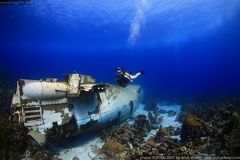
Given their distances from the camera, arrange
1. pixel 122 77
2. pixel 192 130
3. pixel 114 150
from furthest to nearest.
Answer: pixel 122 77 → pixel 114 150 → pixel 192 130

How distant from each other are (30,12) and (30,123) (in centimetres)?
2729

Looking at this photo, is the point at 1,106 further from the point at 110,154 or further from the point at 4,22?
the point at 4,22

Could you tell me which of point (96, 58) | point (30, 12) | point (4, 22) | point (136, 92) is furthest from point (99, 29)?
point (96, 58)

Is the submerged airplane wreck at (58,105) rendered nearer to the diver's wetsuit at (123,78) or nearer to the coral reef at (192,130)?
the diver's wetsuit at (123,78)

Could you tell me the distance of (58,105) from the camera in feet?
38.2

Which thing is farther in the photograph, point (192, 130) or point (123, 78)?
point (123, 78)

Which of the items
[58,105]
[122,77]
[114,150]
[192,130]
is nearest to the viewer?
[192,130]

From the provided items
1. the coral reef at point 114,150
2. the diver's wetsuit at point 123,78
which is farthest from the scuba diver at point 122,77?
the coral reef at point 114,150

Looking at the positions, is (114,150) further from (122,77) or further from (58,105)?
(122,77)

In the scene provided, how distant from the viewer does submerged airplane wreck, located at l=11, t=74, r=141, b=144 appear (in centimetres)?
1098

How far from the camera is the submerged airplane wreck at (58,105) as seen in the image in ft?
36.0

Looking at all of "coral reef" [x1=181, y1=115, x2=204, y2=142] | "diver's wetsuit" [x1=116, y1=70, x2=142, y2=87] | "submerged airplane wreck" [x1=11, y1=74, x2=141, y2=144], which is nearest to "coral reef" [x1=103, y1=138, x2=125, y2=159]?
"submerged airplane wreck" [x1=11, y1=74, x2=141, y2=144]

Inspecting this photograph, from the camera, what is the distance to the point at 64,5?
99.5 feet

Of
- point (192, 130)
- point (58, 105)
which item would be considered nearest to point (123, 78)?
point (58, 105)
